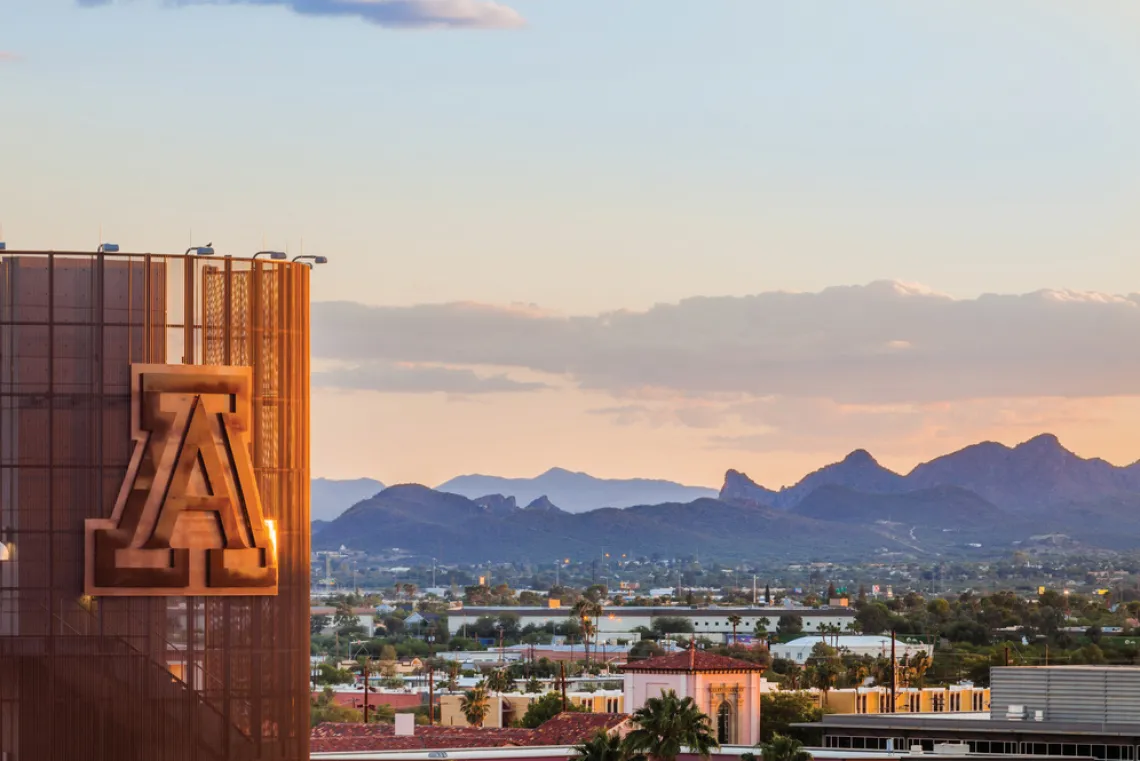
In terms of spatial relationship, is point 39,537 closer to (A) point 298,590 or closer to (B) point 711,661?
(A) point 298,590

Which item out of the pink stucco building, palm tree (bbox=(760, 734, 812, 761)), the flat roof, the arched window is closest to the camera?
palm tree (bbox=(760, 734, 812, 761))

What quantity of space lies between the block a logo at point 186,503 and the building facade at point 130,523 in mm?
34

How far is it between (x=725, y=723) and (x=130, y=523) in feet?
247

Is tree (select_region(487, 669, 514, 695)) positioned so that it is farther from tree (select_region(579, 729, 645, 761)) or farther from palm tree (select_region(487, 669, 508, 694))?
tree (select_region(579, 729, 645, 761))

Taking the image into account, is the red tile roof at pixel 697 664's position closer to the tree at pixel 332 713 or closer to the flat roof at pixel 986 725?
the flat roof at pixel 986 725

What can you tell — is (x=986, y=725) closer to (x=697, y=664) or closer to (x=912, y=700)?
(x=697, y=664)

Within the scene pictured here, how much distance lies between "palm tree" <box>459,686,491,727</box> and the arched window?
3602cm

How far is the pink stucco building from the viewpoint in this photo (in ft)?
377

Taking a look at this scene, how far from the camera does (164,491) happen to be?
43.4 m

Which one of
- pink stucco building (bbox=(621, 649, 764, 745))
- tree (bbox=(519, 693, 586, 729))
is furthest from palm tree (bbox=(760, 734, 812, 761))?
tree (bbox=(519, 693, 586, 729))

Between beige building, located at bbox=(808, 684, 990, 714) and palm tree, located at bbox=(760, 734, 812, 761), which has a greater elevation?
palm tree, located at bbox=(760, 734, 812, 761)

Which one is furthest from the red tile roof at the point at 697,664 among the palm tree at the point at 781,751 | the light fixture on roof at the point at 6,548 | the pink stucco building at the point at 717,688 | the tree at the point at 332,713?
the light fixture on roof at the point at 6,548

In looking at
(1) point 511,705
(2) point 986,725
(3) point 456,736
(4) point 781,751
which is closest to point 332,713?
(1) point 511,705

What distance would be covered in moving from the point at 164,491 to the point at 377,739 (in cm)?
5156
